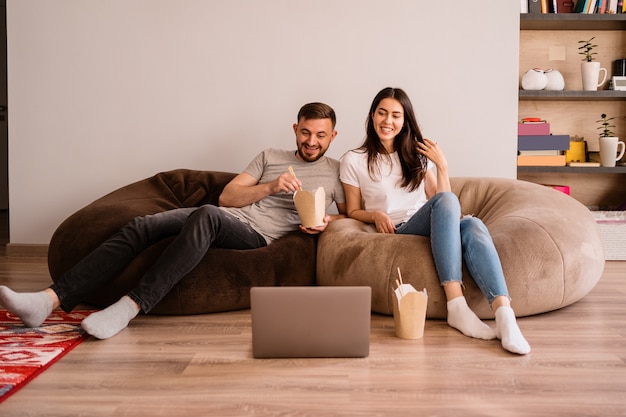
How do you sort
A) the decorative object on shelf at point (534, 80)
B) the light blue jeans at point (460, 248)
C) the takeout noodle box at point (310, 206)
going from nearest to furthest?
1. the light blue jeans at point (460, 248)
2. the takeout noodle box at point (310, 206)
3. the decorative object on shelf at point (534, 80)

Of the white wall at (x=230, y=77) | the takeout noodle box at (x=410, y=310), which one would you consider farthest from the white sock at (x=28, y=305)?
the white wall at (x=230, y=77)

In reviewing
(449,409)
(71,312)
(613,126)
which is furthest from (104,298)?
(613,126)

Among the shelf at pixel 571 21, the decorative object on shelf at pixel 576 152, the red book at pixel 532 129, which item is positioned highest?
the shelf at pixel 571 21

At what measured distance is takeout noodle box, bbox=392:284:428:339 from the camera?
2264 millimetres

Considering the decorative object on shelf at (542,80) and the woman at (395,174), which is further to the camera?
the decorative object on shelf at (542,80)

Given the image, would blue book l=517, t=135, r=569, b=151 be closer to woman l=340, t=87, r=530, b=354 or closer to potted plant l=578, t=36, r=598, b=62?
potted plant l=578, t=36, r=598, b=62

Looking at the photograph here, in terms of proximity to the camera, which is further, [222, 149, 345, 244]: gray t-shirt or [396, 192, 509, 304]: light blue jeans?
[222, 149, 345, 244]: gray t-shirt

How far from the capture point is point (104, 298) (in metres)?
2.70

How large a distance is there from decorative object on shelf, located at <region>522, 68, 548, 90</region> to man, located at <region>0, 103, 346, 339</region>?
1548 millimetres

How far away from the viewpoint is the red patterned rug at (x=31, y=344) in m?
1.87

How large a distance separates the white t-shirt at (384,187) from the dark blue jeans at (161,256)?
1.96 feet

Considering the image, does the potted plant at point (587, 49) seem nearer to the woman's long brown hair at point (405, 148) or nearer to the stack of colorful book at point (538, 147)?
the stack of colorful book at point (538, 147)

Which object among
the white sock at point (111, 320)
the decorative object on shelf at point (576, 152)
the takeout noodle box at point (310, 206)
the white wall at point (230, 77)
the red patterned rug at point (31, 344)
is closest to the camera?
the red patterned rug at point (31, 344)

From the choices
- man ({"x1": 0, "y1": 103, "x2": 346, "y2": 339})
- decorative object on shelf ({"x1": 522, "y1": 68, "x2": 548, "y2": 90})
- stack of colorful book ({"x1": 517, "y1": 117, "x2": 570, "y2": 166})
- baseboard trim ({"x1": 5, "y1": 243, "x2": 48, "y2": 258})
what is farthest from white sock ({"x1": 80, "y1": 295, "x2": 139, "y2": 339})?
decorative object on shelf ({"x1": 522, "y1": 68, "x2": 548, "y2": 90})
